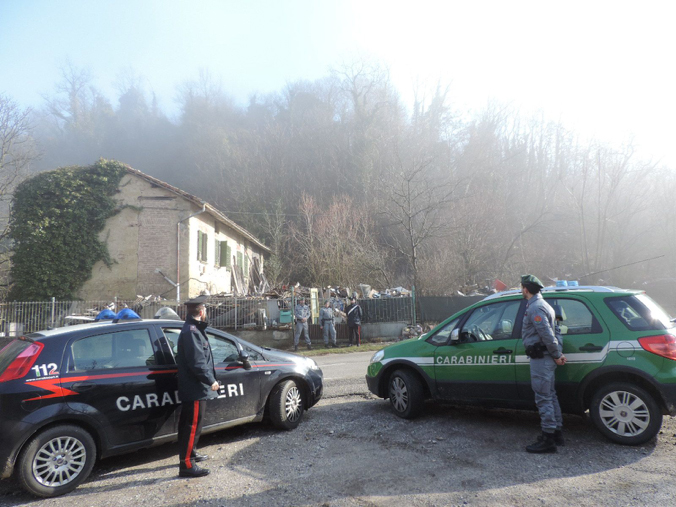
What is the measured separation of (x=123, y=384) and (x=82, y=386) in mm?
359

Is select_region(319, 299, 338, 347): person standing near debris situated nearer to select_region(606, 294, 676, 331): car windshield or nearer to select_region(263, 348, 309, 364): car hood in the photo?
select_region(263, 348, 309, 364): car hood

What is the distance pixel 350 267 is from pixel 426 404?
1890 cm

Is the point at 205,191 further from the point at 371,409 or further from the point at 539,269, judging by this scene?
the point at 371,409

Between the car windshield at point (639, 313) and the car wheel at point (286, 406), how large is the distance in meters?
3.85

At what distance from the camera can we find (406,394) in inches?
224

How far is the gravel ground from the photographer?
11.6 ft

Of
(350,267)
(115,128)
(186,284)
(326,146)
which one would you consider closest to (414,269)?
(350,267)

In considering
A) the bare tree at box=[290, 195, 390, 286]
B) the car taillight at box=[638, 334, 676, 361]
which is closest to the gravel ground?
the car taillight at box=[638, 334, 676, 361]

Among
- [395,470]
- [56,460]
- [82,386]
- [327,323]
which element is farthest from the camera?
[327,323]

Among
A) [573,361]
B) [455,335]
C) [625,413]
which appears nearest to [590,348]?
[573,361]

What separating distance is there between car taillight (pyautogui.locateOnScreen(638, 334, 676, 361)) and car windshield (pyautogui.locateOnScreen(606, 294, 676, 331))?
11 centimetres

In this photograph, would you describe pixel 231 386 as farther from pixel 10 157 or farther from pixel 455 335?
pixel 10 157

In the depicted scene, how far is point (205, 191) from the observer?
4491 centimetres

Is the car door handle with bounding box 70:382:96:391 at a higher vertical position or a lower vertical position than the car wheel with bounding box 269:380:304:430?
higher
